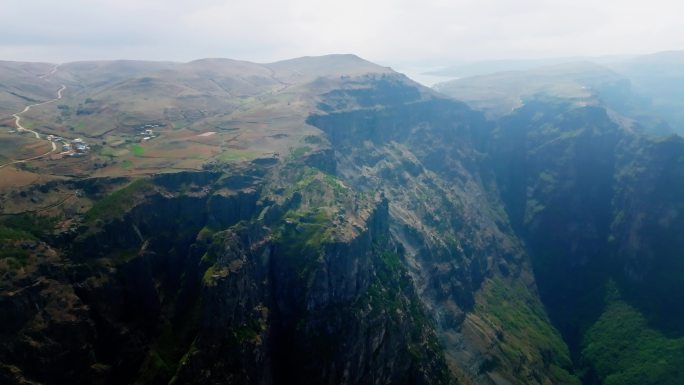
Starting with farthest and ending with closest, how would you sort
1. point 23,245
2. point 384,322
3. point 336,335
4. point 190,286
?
point 384,322 → point 336,335 → point 190,286 → point 23,245

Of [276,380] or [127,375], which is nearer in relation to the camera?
[127,375]

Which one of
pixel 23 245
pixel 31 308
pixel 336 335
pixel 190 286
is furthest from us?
pixel 336 335

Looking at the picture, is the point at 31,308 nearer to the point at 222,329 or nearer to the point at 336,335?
the point at 222,329

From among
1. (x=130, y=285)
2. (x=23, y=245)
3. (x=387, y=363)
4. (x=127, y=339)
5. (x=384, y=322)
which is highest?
(x=23, y=245)

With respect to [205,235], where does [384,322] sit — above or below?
below

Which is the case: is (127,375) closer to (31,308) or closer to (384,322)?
(31,308)

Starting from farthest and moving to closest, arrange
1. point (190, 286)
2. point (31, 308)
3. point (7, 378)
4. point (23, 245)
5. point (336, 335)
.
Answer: point (336, 335)
point (190, 286)
point (23, 245)
point (31, 308)
point (7, 378)

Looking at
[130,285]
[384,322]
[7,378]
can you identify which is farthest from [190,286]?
[384,322]

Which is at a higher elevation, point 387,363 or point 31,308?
point 31,308

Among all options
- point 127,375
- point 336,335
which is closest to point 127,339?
point 127,375
